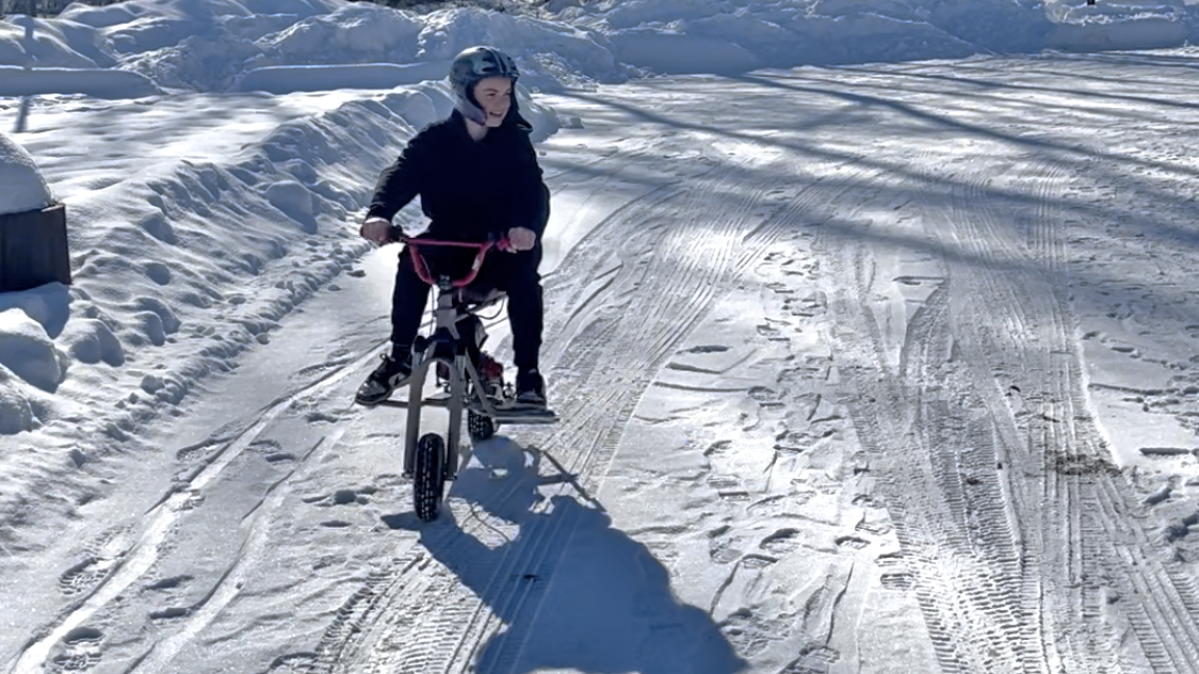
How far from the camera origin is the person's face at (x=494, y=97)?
18.8ft

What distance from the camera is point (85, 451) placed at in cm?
597

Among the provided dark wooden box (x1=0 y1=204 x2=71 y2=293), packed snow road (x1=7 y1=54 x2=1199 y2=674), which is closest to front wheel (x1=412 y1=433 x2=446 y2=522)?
packed snow road (x1=7 y1=54 x2=1199 y2=674)

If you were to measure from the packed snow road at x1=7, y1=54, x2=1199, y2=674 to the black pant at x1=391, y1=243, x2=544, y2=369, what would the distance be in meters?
0.57

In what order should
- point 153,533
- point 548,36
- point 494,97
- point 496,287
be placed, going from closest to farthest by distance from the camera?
point 153,533 < point 494,97 < point 496,287 < point 548,36

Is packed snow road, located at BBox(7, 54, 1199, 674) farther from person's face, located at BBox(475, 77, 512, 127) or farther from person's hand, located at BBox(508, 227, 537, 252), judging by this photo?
person's face, located at BBox(475, 77, 512, 127)

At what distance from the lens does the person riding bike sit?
5.80 metres

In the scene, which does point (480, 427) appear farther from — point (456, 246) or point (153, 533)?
point (153, 533)

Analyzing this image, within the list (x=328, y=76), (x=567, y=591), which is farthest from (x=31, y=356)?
(x=328, y=76)

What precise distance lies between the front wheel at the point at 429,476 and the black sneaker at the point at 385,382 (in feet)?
1.53

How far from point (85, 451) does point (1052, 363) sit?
446cm

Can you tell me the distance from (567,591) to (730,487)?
1.08 m

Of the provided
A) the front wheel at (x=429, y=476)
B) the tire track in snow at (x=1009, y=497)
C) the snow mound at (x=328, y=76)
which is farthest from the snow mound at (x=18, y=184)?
the snow mound at (x=328, y=76)

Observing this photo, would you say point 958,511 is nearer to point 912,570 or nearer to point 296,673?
point 912,570

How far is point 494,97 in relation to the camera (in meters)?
5.78
